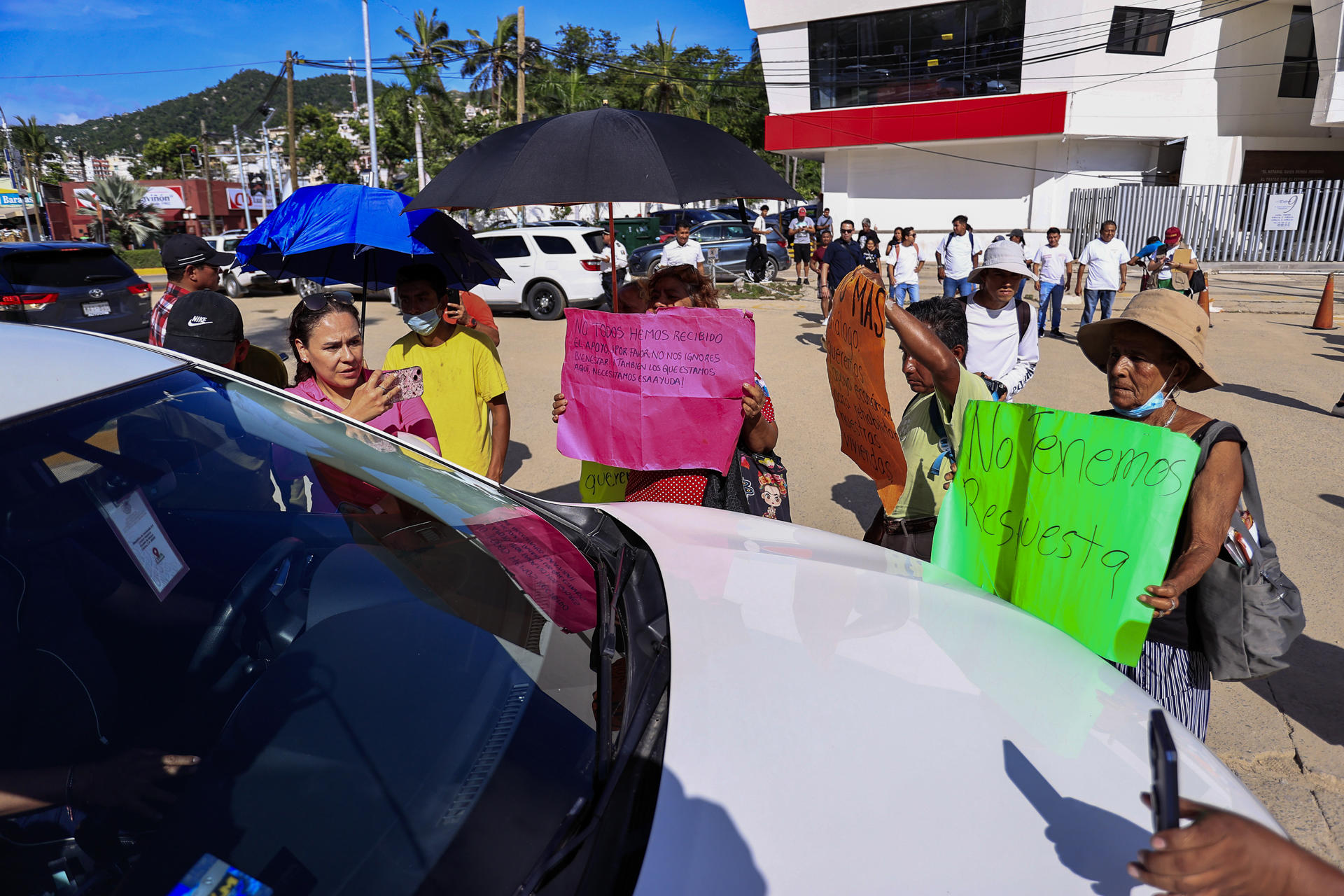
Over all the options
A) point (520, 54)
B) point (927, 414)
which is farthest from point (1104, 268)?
point (520, 54)

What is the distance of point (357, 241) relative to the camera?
3.59m

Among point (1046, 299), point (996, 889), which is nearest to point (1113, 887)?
point (996, 889)

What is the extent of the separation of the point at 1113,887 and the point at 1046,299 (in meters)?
12.6

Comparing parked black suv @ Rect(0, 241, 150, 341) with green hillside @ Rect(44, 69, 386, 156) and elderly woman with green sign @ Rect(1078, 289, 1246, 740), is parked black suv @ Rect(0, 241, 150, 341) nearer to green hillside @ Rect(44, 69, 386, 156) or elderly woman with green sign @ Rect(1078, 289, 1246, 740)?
elderly woman with green sign @ Rect(1078, 289, 1246, 740)

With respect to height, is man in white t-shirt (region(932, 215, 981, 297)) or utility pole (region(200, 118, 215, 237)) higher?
utility pole (region(200, 118, 215, 237))

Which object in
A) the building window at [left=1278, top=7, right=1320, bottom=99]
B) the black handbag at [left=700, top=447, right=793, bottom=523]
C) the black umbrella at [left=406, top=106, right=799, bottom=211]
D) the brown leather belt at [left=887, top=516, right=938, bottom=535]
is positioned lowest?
the brown leather belt at [left=887, top=516, right=938, bottom=535]

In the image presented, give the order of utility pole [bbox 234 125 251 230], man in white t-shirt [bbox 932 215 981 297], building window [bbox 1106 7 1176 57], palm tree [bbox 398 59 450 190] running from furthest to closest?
utility pole [bbox 234 125 251 230], palm tree [bbox 398 59 450 190], building window [bbox 1106 7 1176 57], man in white t-shirt [bbox 932 215 981 297]

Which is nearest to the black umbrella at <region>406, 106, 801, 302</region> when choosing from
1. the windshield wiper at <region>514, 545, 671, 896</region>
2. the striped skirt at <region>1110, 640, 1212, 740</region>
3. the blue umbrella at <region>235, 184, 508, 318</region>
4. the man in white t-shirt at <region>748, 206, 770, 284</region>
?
the blue umbrella at <region>235, 184, 508, 318</region>

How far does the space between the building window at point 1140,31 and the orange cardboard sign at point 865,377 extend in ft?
88.7

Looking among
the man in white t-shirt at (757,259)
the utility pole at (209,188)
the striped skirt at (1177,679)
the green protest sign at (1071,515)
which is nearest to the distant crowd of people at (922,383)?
the striped skirt at (1177,679)

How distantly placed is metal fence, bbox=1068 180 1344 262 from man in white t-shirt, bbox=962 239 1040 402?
20176mm

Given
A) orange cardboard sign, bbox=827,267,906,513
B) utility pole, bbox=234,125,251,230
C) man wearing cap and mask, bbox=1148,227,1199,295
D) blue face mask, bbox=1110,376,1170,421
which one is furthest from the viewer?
utility pole, bbox=234,125,251,230

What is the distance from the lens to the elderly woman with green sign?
2092 mm

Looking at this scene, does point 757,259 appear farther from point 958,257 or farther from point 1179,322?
point 1179,322
